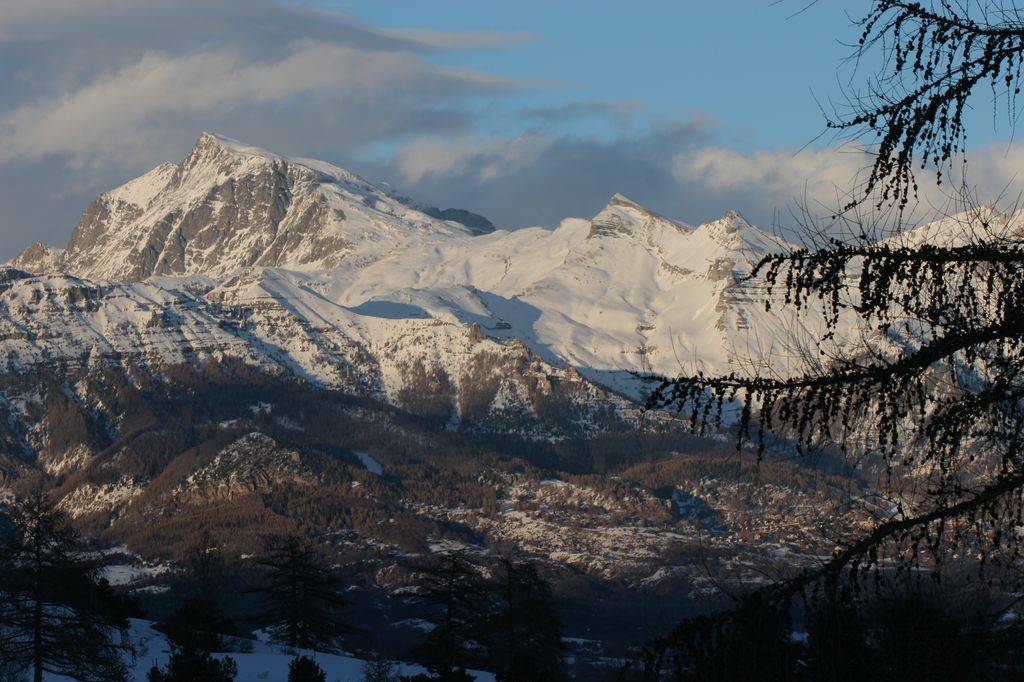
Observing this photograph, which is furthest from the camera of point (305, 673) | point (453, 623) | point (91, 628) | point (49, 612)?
point (453, 623)

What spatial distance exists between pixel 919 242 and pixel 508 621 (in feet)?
203

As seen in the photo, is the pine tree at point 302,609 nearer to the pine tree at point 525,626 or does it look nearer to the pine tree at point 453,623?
the pine tree at point 525,626

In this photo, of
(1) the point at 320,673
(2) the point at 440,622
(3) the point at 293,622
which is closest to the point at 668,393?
(1) the point at 320,673

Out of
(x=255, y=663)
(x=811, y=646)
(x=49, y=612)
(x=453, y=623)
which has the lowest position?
(x=811, y=646)

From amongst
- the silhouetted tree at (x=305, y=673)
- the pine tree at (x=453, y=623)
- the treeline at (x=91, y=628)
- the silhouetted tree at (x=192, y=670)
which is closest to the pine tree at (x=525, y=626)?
the treeline at (x=91, y=628)

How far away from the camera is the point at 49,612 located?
1921 inches

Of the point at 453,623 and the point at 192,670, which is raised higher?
the point at 453,623

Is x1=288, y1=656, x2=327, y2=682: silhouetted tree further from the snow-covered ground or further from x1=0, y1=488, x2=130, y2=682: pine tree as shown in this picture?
x1=0, y1=488, x2=130, y2=682: pine tree

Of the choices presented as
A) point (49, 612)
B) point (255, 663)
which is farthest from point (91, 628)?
point (255, 663)

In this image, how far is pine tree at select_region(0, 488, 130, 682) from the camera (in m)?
46.9

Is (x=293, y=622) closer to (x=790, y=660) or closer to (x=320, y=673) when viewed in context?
(x=320, y=673)

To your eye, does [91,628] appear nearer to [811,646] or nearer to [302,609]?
[811,646]

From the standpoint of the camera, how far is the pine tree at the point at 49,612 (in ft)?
154

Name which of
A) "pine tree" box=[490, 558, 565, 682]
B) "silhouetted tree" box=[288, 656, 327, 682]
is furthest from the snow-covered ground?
"pine tree" box=[490, 558, 565, 682]
